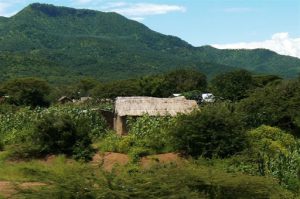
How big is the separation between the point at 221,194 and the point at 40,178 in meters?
4.26

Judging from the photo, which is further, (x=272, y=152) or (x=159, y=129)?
(x=159, y=129)

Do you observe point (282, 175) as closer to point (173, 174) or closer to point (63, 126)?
point (173, 174)

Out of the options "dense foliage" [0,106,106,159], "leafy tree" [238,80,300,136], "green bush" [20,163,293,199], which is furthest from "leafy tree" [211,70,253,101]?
"green bush" [20,163,293,199]

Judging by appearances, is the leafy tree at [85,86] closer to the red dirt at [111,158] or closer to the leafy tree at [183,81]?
the leafy tree at [183,81]

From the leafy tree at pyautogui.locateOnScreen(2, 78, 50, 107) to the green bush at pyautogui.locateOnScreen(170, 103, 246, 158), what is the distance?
44.6m

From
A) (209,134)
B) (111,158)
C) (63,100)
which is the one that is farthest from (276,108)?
(63,100)

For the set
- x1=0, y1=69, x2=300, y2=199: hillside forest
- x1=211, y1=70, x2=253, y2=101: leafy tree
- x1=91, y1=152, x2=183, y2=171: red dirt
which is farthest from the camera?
x1=211, y1=70, x2=253, y2=101: leafy tree

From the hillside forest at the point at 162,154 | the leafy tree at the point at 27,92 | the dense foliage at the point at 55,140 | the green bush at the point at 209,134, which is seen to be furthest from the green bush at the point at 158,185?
the leafy tree at the point at 27,92

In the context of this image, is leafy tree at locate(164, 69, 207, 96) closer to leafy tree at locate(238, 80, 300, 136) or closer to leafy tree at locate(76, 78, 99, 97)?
leafy tree at locate(76, 78, 99, 97)

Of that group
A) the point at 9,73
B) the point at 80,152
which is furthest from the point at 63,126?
the point at 9,73

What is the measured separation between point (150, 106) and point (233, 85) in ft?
95.3

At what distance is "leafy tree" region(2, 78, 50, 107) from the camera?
211ft

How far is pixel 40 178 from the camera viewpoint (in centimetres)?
1208

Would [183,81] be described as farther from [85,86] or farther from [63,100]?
[85,86]
